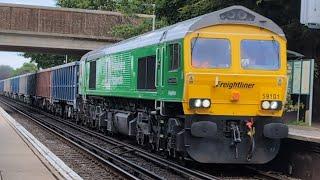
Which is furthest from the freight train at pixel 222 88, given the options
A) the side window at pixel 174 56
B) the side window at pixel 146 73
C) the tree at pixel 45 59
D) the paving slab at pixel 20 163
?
the tree at pixel 45 59

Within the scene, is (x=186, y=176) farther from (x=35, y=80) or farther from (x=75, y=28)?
(x=35, y=80)

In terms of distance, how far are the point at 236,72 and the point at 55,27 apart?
3435 cm

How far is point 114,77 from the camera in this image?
19.8 meters

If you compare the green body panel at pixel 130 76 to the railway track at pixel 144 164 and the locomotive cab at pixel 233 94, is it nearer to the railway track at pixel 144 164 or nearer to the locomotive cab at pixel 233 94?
the locomotive cab at pixel 233 94

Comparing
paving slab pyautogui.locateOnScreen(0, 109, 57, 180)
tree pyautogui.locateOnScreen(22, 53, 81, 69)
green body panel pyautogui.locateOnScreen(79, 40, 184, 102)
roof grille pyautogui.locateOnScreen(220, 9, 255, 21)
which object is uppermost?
tree pyautogui.locateOnScreen(22, 53, 81, 69)

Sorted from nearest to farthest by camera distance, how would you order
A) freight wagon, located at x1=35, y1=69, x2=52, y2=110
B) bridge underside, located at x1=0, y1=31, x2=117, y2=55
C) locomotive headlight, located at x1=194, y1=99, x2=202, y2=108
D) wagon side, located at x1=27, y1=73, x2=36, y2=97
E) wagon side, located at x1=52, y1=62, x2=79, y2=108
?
1. locomotive headlight, located at x1=194, y1=99, x2=202, y2=108
2. wagon side, located at x1=52, y1=62, x2=79, y2=108
3. freight wagon, located at x1=35, y1=69, x2=52, y2=110
4. bridge underside, located at x1=0, y1=31, x2=117, y2=55
5. wagon side, located at x1=27, y1=73, x2=36, y2=97

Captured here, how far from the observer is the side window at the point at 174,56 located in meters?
13.1

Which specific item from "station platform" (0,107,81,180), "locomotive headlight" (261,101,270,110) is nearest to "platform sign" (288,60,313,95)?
"locomotive headlight" (261,101,270,110)

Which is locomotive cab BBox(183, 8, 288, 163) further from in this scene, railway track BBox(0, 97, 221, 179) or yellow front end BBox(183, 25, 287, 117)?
railway track BBox(0, 97, 221, 179)

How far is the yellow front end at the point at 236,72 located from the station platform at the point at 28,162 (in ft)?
9.90

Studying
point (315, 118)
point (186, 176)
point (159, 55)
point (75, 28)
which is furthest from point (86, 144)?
point (75, 28)

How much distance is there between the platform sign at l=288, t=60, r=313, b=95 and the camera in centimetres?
1767

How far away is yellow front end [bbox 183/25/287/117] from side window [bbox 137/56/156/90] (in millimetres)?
2360

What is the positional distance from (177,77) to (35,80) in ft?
130
